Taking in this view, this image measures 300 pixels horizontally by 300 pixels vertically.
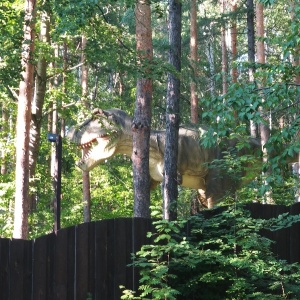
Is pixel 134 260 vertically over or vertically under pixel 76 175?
under

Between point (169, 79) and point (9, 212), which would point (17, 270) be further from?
point (9, 212)

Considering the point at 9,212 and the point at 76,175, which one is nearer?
the point at 9,212

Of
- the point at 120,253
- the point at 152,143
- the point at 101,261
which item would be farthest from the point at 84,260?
the point at 152,143

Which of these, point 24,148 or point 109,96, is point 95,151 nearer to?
point 24,148

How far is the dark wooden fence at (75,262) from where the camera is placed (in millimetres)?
6258

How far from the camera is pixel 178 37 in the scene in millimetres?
10383

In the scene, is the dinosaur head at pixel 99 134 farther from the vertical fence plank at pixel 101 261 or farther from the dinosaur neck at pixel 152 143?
the vertical fence plank at pixel 101 261

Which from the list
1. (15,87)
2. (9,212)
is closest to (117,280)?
(15,87)

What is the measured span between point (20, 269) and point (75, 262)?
2.13 ft

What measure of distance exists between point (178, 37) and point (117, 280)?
4.54 m

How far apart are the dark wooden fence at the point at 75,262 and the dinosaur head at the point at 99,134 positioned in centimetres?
593

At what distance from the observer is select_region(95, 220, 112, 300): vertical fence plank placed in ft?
22.7

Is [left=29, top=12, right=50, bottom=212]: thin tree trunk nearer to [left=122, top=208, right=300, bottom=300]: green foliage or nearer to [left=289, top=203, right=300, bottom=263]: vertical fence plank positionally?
[left=289, top=203, right=300, bottom=263]: vertical fence plank

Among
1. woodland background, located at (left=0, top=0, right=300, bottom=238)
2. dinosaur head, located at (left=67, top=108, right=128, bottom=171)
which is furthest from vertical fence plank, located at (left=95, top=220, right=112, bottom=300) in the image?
dinosaur head, located at (left=67, top=108, right=128, bottom=171)
